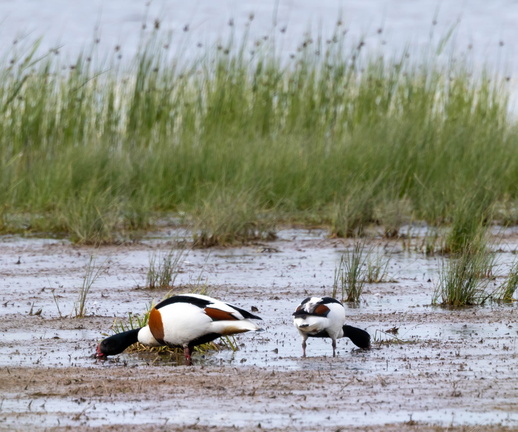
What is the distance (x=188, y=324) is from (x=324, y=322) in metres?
0.80

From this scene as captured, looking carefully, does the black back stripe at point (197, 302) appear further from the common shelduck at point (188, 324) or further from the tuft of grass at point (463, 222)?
the tuft of grass at point (463, 222)

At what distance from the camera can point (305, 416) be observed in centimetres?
525

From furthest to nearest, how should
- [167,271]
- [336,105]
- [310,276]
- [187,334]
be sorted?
[336,105] < [310,276] < [167,271] < [187,334]

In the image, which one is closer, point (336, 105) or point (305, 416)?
point (305, 416)

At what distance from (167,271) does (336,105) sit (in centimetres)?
941

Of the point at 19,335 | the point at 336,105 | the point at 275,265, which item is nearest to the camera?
the point at 19,335

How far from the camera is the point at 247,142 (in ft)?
54.9

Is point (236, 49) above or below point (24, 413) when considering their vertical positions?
above

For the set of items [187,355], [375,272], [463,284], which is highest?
[463,284]

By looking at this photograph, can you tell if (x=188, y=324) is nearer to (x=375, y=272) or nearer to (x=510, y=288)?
(x=510, y=288)

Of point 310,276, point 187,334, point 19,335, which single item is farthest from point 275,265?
point 187,334

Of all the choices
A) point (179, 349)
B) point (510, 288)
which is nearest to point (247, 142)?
point (510, 288)

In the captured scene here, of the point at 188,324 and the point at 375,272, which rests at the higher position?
the point at 188,324

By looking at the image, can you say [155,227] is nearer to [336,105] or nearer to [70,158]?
[70,158]
